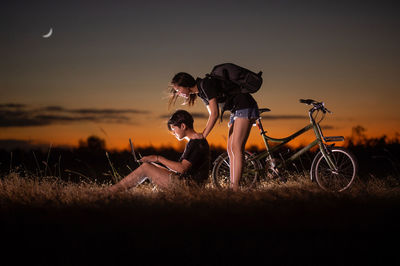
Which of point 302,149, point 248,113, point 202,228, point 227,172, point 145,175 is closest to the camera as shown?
point 202,228

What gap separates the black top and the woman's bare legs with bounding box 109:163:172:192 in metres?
1.24

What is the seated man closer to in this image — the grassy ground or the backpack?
the grassy ground

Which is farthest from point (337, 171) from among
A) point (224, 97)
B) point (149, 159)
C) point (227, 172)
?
point (149, 159)

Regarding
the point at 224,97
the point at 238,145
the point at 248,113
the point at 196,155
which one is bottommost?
the point at 196,155

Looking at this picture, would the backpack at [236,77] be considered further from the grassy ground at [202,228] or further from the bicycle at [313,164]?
the grassy ground at [202,228]

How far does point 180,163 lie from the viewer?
19.1 ft

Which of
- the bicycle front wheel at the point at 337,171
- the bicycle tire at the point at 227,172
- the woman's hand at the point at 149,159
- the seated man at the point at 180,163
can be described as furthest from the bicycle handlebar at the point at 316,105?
the woman's hand at the point at 149,159

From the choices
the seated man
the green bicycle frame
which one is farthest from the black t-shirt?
the green bicycle frame

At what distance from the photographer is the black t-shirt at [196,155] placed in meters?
5.79

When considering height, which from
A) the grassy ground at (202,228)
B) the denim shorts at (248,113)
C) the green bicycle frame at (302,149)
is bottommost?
the grassy ground at (202,228)

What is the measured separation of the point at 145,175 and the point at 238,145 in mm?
1450

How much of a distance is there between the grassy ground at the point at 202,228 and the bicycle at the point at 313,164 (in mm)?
627

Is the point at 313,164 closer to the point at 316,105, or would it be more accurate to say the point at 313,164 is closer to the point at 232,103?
the point at 316,105

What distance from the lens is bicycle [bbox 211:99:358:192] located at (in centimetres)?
637
